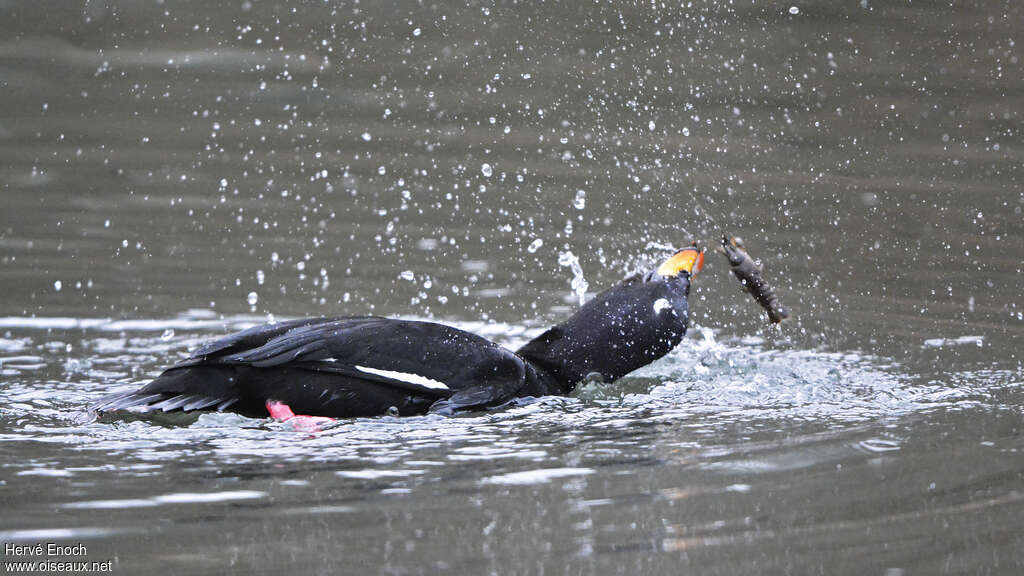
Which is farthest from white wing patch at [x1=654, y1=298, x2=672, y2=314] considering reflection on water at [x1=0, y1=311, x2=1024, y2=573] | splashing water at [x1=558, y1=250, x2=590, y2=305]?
splashing water at [x1=558, y1=250, x2=590, y2=305]

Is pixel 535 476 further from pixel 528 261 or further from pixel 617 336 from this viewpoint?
pixel 528 261

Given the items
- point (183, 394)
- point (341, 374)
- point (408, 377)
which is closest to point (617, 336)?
point (408, 377)

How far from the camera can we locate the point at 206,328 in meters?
7.74

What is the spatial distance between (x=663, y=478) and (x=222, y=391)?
6.28ft

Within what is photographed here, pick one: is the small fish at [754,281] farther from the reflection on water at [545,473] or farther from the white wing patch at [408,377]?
the white wing patch at [408,377]

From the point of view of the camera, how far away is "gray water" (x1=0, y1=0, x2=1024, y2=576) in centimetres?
459

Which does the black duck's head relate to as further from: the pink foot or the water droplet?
the water droplet

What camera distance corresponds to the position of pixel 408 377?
593cm

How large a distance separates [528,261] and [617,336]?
2.48 meters

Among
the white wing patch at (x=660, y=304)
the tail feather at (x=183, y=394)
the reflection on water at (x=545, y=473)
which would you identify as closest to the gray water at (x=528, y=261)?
the reflection on water at (x=545, y=473)

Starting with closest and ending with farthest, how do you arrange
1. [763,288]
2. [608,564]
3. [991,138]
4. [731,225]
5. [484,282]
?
[608,564]
[763,288]
[484,282]
[731,225]
[991,138]

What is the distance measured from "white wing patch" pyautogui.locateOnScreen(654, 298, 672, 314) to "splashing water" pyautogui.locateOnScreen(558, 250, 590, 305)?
53.1 inches

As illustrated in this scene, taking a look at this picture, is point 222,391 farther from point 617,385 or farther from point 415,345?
point 617,385

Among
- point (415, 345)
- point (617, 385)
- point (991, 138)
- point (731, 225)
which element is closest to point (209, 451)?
point (415, 345)
